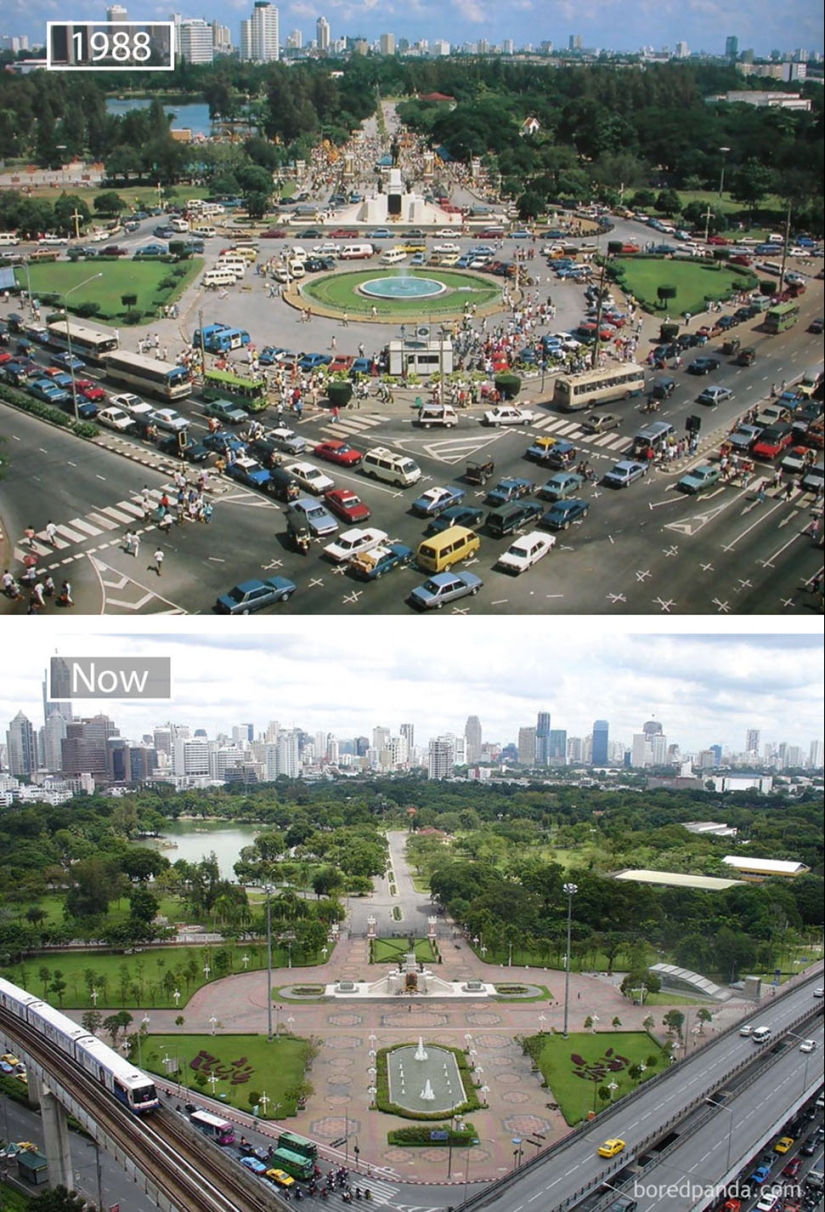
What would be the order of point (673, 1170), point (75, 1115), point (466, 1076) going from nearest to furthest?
point (75, 1115) → point (673, 1170) → point (466, 1076)

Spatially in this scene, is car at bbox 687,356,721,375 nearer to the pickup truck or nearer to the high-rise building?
the pickup truck

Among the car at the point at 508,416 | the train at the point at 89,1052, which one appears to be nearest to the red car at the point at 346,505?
the car at the point at 508,416

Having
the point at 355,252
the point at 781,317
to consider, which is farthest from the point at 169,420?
the point at 781,317

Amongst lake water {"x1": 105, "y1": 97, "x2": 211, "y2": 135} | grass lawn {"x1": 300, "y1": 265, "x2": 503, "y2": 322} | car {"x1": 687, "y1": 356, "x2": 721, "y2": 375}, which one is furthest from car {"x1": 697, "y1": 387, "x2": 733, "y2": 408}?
lake water {"x1": 105, "y1": 97, "x2": 211, "y2": 135}

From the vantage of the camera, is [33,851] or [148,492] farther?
[33,851]

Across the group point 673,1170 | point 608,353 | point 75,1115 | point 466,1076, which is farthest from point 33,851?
point 608,353

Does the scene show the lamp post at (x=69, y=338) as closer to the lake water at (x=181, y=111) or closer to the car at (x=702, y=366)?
the lake water at (x=181, y=111)

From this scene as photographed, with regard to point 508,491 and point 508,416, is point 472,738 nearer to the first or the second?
point 508,416

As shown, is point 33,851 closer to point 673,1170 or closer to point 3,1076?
point 3,1076
